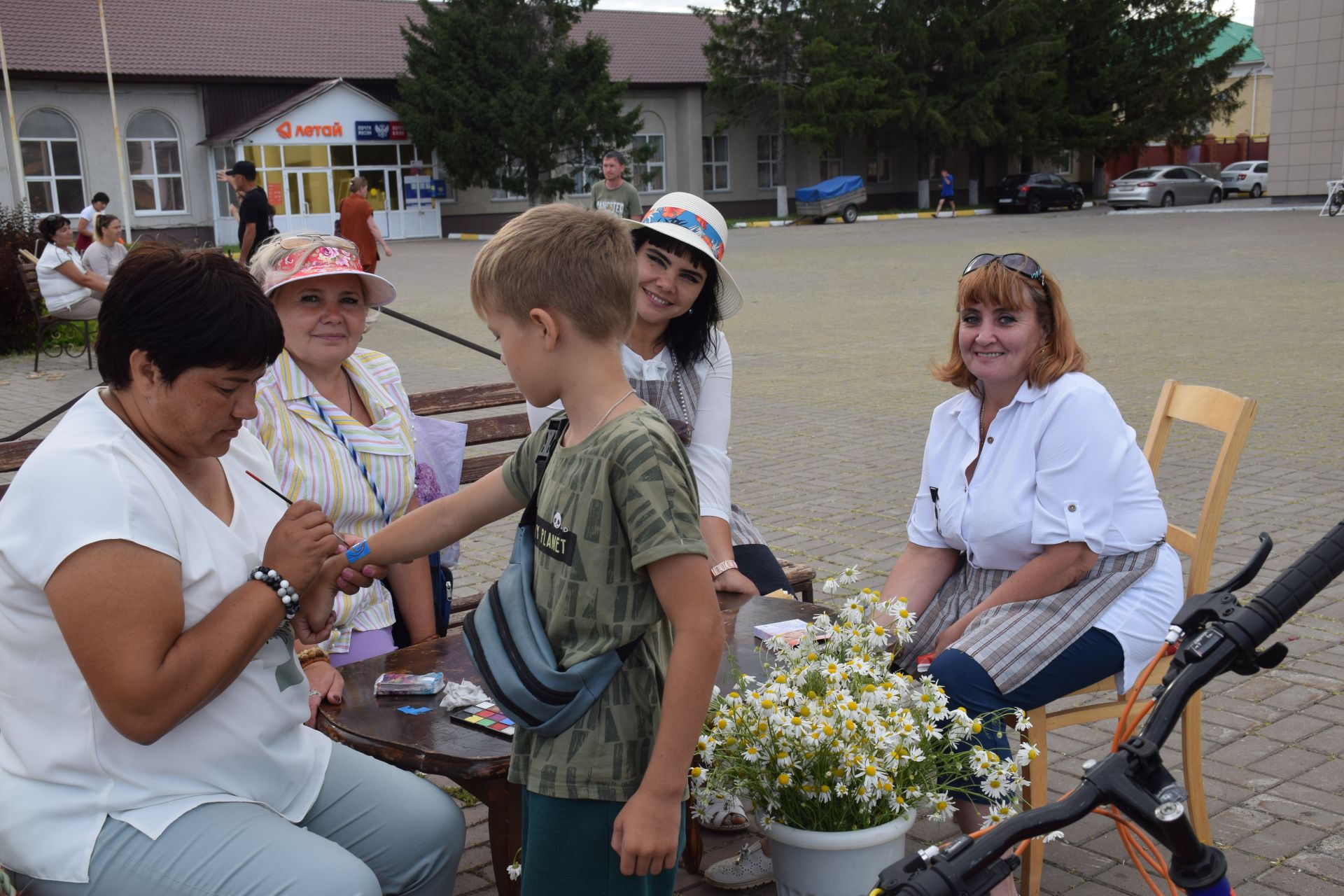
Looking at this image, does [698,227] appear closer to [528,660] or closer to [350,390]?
[350,390]

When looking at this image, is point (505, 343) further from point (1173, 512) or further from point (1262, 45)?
point (1262, 45)

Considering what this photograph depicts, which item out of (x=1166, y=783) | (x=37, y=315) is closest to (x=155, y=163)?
(x=37, y=315)

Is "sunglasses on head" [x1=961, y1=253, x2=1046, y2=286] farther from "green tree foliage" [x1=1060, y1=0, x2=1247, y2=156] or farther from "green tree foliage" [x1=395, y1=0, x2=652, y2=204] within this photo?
"green tree foliage" [x1=1060, y1=0, x2=1247, y2=156]

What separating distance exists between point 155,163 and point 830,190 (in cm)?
2151

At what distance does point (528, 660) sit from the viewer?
6.69 ft

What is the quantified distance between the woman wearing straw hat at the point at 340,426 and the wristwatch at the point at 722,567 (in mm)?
823

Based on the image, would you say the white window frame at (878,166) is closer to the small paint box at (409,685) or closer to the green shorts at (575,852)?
the small paint box at (409,685)

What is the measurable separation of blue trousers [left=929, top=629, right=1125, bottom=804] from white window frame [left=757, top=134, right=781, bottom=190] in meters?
46.2

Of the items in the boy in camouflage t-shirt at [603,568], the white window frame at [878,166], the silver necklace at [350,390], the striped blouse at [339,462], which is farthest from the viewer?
the white window frame at [878,166]

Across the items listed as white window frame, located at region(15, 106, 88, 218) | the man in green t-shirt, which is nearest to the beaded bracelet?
the man in green t-shirt

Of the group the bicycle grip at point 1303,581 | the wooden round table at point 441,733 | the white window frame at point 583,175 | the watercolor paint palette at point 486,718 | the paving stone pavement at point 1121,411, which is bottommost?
the paving stone pavement at point 1121,411

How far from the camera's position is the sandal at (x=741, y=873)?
10.5 ft

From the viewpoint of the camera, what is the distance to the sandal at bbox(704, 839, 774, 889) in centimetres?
321

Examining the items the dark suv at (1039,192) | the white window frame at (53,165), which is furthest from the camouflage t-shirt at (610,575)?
the dark suv at (1039,192)
